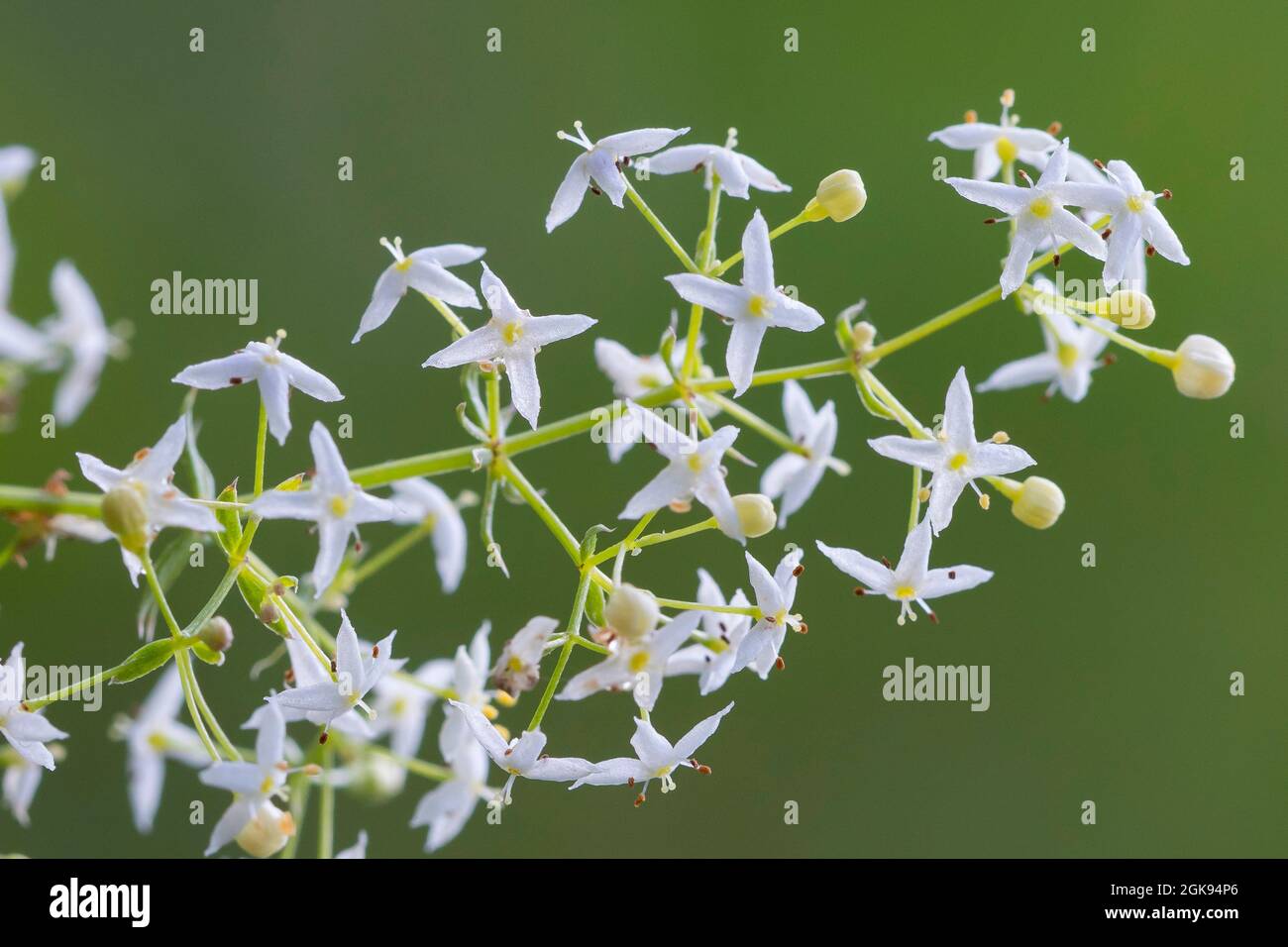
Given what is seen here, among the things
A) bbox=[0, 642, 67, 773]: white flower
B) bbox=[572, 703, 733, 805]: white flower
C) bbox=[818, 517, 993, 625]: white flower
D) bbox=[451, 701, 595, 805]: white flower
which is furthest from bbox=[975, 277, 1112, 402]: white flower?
bbox=[0, 642, 67, 773]: white flower

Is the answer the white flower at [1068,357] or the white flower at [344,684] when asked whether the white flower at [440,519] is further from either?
the white flower at [1068,357]

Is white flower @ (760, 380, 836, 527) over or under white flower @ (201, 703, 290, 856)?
over

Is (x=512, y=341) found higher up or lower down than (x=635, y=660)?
higher up

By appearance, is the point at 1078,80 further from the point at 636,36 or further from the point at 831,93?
the point at 636,36

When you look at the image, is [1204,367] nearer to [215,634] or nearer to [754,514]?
[754,514]

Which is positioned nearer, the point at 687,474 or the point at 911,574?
the point at 687,474

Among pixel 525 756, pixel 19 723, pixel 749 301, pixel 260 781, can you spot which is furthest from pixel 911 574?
pixel 19 723

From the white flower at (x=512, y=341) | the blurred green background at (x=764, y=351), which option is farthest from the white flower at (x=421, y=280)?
the blurred green background at (x=764, y=351)

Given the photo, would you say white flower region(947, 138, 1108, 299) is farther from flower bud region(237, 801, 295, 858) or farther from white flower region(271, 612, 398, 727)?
flower bud region(237, 801, 295, 858)
